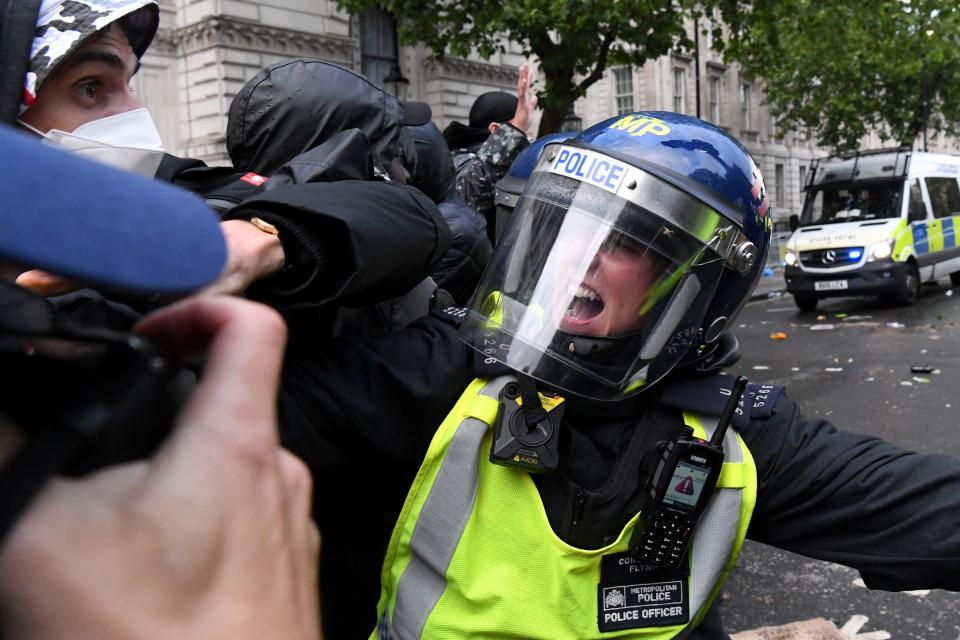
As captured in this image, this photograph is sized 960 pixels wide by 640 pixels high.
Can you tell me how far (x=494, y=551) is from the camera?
4.55 ft

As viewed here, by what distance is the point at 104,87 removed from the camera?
1458 mm

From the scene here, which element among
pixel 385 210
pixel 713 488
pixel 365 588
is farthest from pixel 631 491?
pixel 385 210

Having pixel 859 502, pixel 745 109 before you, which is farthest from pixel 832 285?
pixel 745 109

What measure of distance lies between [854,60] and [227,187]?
26.1 meters

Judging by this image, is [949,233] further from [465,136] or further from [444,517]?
[444,517]

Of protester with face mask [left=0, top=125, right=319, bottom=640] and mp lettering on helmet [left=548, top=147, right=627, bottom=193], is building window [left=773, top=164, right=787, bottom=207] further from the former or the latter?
protester with face mask [left=0, top=125, right=319, bottom=640]

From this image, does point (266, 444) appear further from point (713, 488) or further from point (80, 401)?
point (713, 488)

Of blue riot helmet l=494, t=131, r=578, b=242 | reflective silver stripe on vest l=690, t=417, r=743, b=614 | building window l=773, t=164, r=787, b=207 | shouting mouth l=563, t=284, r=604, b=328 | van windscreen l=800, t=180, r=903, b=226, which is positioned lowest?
building window l=773, t=164, r=787, b=207

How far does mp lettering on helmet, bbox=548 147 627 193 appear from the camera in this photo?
1.54m

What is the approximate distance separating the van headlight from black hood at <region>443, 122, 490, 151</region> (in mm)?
9169

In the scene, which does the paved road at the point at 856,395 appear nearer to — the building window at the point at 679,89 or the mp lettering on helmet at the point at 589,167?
the mp lettering on helmet at the point at 589,167

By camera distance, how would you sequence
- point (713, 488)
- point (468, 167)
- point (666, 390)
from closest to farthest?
point (713, 488)
point (666, 390)
point (468, 167)

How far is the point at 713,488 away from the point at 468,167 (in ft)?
10.4

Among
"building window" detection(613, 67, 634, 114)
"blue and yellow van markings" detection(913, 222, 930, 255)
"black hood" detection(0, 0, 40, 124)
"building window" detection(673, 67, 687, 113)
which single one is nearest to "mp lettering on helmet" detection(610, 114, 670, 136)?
"black hood" detection(0, 0, 40, 124)
